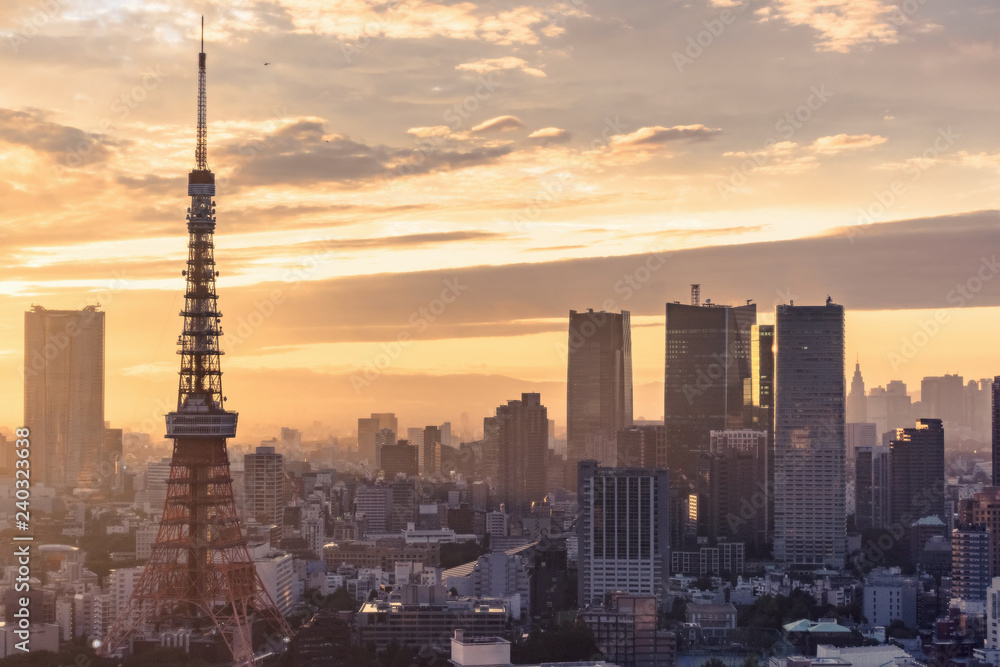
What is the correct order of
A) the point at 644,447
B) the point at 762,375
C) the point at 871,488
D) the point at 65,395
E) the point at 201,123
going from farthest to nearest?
1. the point at 762,375
2. the point at 644,447
3. the point at 871,488
4. the point at 65,395
5. the point at 201,123

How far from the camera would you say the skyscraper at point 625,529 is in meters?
36.4

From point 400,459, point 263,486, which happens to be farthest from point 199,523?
point 400,459

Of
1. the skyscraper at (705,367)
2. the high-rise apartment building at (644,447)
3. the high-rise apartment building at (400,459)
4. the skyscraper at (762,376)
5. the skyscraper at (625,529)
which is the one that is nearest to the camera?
the skyscraper at (625,529)

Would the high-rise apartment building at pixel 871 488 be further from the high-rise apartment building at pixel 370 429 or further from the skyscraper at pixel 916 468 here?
the high-rise apartment building at pixel 370 429

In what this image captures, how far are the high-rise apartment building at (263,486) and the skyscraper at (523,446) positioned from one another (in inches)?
657

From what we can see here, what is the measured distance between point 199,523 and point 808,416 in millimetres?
34453

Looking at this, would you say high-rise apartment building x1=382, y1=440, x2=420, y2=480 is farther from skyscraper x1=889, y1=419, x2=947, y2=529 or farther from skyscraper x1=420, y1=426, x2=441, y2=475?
skyscraper x1=889, y1=419, x2=947, y2=529

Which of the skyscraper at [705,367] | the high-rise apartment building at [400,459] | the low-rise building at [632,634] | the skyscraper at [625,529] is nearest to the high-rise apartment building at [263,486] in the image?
the skyscraper at [625,529]

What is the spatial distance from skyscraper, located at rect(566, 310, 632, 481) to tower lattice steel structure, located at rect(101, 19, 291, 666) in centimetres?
A: 4740

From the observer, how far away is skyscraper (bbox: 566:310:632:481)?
73.5m

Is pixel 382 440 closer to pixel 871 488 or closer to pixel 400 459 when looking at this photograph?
pixel 400 459

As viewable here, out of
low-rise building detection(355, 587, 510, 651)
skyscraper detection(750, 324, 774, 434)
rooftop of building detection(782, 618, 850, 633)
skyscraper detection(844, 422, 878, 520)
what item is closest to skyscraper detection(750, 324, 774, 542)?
skyscraper detection(750, 324, 774, 434)

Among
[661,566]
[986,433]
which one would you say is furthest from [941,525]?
[986,433]

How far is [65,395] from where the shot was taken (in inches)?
1860
